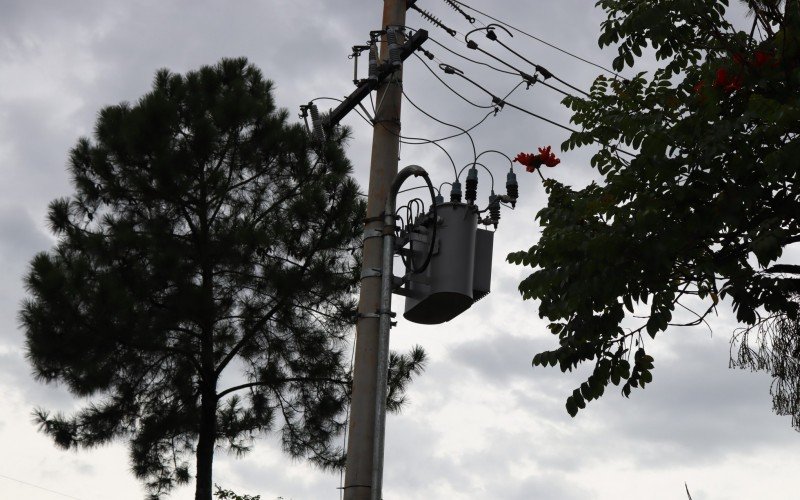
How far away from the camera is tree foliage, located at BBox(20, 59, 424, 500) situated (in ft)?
55.0

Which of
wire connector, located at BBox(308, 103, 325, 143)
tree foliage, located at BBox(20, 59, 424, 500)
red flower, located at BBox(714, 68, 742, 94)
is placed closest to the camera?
red flower, located at BBox(714, 68, 742, 94)

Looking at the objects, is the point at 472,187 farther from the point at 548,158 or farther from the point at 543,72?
the point at 543,72

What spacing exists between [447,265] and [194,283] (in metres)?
10.9

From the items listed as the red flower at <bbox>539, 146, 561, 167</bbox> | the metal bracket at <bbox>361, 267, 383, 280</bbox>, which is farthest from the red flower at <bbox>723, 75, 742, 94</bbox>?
the metal bracket at <bbox>361, 267, 383, 280</bbox>

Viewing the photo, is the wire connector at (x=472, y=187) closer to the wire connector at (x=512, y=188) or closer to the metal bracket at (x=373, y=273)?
the wire connector at (x=512, y=188)

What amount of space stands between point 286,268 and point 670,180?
10971 mm

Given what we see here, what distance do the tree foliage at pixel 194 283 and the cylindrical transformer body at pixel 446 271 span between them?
10029mm

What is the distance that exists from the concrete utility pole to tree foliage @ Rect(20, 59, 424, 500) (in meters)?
9.41

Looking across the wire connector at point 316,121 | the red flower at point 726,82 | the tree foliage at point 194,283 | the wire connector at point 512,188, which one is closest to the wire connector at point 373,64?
the wire connector at point 316,121

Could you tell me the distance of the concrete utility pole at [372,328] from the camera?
661 cm

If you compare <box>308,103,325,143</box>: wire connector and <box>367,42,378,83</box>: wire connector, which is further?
<box>308,103,325,143</box>: wire connector

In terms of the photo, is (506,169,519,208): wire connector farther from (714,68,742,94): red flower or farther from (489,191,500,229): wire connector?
(714,68,742,94): red flower

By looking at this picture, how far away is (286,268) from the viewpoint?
17.6 meters

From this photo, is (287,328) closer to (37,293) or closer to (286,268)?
(286,268)
